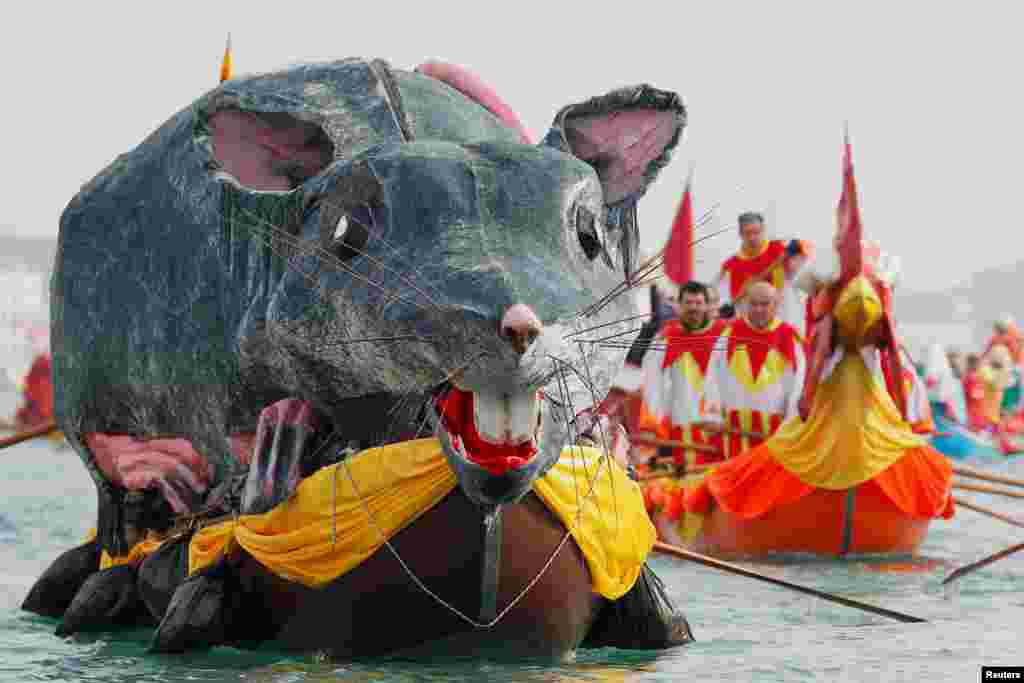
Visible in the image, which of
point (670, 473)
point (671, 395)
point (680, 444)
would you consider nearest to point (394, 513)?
point (670, 473)

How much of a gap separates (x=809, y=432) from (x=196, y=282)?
225 inches

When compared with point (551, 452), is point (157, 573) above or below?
below

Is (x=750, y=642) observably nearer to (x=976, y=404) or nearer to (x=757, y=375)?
(x=757, y=375)

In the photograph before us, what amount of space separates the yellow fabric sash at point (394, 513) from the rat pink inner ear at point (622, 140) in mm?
1056

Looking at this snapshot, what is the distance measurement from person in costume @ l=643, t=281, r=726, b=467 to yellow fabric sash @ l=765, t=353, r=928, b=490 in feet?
5.11

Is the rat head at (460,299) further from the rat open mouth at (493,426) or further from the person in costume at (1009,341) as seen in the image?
the person in costume at (1009,341)

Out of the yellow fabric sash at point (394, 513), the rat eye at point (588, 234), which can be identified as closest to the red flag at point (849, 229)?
the yellow fabric sash at point (394, 513)

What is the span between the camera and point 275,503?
6.27 m

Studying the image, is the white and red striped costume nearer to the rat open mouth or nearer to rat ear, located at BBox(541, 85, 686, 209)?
rat ear, located at BBox(541, 85, 686, 209)

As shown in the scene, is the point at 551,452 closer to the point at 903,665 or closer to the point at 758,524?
the point at 903,665

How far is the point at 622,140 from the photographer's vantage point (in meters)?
6.49

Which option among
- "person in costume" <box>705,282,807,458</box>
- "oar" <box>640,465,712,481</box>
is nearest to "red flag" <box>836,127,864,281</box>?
"person in costume" <box>705,282,807,458</box>

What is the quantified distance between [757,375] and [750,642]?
5.86 metres

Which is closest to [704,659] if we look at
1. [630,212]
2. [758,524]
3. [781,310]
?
[630,212]
